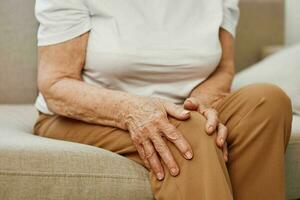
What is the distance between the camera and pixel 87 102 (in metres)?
1.31

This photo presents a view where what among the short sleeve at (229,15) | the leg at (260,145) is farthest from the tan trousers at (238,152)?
the short sleeve at (229,15)

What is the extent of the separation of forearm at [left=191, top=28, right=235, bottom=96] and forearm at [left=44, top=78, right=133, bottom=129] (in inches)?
11.1

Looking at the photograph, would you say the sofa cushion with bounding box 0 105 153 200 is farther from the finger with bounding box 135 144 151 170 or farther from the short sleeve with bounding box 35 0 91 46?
the short sleeve with bounding box 35 0 91 46

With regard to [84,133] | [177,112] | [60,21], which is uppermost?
[60,21]

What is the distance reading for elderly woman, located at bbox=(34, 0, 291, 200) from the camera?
115cm

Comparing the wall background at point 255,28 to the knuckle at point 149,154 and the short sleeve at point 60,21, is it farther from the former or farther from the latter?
the knuckle at point 149,154

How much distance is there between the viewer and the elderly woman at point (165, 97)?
1152 mm

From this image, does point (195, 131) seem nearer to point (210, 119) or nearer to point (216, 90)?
point (210, 119)

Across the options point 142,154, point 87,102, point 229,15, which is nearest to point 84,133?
point 87,102

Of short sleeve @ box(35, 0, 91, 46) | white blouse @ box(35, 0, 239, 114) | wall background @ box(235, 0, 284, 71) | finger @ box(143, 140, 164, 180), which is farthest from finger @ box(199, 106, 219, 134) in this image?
wall background @ box(235, 0, 284, 71)

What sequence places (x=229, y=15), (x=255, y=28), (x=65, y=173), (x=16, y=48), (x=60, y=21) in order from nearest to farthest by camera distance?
(x=65, y=173) < (x=60, y=21) < (x=229, y=15) < (x=16, y=48) < (x=255, y=28)

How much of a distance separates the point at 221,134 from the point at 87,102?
1.05ft

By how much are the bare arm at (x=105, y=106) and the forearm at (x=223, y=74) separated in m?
0.29

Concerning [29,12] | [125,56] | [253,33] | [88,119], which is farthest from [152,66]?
[253,33]
